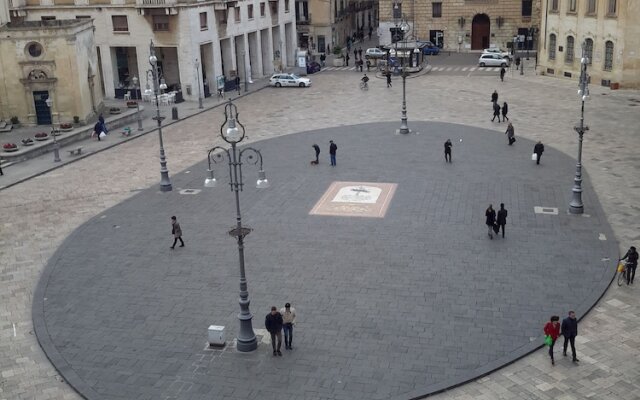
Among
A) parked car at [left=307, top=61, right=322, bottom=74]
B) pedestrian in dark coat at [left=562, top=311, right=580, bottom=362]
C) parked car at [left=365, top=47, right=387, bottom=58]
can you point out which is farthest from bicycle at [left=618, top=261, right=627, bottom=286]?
parked car at [left=365, top=47, right=387, bottom=58]

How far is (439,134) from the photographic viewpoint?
42.2 metres

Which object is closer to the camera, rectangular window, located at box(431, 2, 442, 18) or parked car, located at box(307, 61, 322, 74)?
parked car, located at box(307, 61, 322, 74)

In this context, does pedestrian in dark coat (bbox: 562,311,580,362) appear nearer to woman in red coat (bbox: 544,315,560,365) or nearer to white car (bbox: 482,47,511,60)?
woman in red coat (bbox: 544,315,560,365)

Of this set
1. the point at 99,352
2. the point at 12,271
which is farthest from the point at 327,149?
the point at 99,352

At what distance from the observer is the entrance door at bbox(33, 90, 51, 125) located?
47.3m

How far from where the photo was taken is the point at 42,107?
47.7m

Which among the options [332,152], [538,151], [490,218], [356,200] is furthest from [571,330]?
[332,152]

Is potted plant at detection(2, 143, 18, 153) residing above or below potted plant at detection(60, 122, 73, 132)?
below

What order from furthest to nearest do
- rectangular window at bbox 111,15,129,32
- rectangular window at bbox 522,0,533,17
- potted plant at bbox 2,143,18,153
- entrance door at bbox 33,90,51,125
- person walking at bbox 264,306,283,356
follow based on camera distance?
1. rectangular window at bbox 522,0,533,17
2. rectangular window at bbox 111,15,129,32
3. entrance door at bbox 33,90,51,125
4. potted plant at bbox 2,143,18,153
5. person walking at bbox 264,306,283,356

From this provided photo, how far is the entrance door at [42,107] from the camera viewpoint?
47281 millimetres

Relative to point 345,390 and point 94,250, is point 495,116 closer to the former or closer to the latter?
point 94,250

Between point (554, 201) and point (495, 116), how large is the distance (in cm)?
1752

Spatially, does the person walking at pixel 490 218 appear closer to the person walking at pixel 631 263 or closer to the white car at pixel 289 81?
the person walking at pixel 631 263

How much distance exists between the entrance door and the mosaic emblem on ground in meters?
24.1
